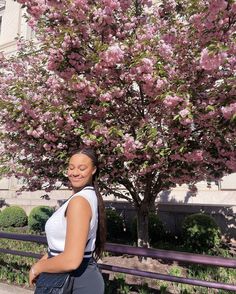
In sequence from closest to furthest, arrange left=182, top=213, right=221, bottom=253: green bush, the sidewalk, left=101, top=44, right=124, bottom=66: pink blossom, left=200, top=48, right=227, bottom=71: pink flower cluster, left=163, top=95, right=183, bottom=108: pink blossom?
left=200, top=48, right=227, bottom=71: pink flower cluster
left=163, top=95, right=183, bottom=108: pink blossom
left=101, top=44, right=124, bottom=66: pink blossom
the sidewalk
left=182, top=213, right=221, bottom=253: green bush

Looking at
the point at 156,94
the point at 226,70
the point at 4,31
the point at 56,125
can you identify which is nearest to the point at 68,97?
the point at 56,125

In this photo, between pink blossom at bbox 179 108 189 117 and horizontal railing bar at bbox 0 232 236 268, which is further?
pink blossom at bbox 179 108 189 117

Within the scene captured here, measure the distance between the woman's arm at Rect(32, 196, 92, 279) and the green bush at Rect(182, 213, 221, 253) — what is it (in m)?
7.27

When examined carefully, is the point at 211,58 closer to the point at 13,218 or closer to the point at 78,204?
the point at 78,204

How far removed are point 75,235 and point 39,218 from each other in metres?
11.7

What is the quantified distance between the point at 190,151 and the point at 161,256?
74.9 inches

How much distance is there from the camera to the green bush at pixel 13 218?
46.6 ft

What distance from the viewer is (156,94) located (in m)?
5.33

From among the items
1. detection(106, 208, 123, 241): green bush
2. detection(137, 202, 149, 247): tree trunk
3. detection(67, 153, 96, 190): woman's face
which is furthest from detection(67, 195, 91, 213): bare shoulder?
detection(106, 208, 123, 241): green bush

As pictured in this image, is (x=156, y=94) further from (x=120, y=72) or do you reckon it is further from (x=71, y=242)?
(x=71, y=242)

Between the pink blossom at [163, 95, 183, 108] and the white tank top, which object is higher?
the pink blossom at [163, 95, 183, 108]

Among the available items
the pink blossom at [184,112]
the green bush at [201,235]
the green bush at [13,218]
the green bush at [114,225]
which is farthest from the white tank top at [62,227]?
the green bush at [13,218]

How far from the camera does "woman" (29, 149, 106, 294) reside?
1998 millimetres

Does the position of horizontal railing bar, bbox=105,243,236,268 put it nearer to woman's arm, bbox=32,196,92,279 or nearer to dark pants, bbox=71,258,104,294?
dark pants, bbox=71,258,104,294
